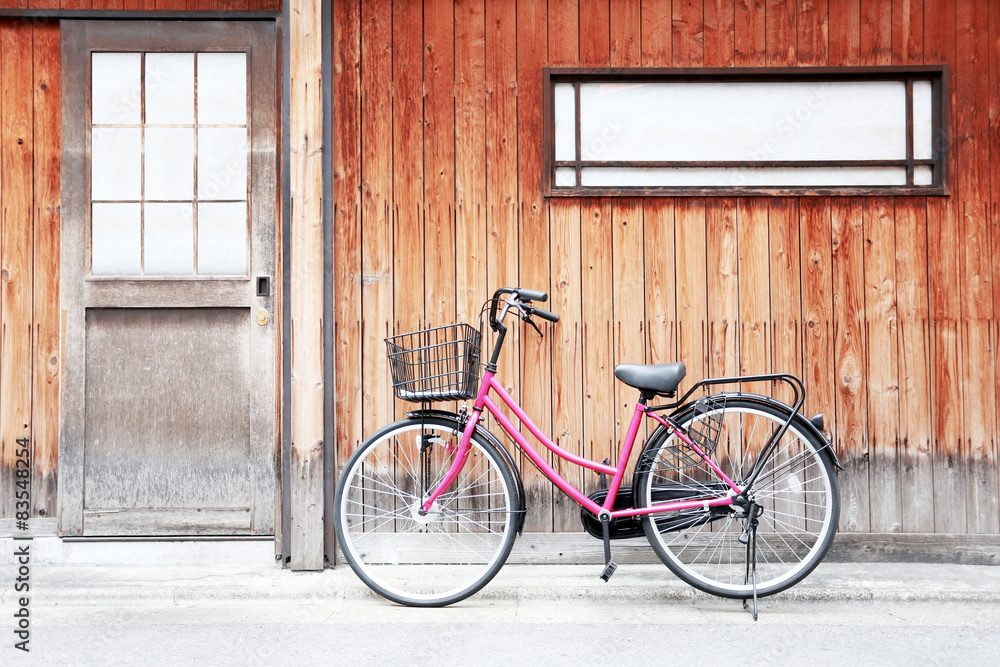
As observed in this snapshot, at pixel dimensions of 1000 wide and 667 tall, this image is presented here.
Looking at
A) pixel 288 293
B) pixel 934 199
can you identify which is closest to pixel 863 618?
pixel 934 199

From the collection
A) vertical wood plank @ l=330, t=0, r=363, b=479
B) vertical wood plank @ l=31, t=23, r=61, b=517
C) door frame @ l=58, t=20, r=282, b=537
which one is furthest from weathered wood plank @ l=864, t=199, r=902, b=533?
vertical wood plank @ l=31, t=23, r=61, b=517

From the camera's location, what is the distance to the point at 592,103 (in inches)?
148

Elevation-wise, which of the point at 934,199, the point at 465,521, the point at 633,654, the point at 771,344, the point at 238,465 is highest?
the point at 934,199

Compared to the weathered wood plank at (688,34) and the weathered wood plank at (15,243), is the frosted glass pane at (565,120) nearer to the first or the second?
the weathered wood plank at (688,34)

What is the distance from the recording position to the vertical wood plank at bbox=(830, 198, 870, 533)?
3.69 m

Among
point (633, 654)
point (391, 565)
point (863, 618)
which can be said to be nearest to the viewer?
point (633, 654)

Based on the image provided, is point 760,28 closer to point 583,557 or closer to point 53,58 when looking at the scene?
point 583,557

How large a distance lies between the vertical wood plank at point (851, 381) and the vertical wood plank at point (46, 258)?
4048mm

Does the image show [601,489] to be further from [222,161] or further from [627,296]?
[222,161]

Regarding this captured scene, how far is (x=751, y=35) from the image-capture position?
374 centimetres

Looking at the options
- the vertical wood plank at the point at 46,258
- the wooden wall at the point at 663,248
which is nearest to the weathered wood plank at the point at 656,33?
the wooden wall at the point at 663,248

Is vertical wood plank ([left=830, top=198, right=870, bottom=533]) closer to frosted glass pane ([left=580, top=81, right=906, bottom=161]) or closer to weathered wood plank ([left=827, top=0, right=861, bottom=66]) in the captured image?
frosted glass pane ([left=580, top=81, right=906, bottom=161])

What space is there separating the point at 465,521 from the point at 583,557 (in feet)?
2.05

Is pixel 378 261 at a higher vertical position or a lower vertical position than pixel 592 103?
lower
